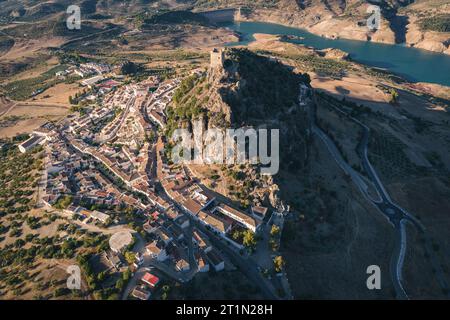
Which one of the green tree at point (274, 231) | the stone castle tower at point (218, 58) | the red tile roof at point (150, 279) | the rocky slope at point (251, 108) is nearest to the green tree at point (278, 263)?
the green tree at point (274, 231)

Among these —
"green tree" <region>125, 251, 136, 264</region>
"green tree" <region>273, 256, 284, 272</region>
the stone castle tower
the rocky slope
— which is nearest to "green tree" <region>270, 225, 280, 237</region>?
"green tree" <region>273, 256, 284, 272</region>

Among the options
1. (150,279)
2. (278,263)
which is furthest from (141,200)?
(278,263)

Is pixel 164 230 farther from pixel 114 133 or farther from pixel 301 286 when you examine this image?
pixel 114 133

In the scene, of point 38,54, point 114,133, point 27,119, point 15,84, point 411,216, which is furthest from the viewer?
point 38,54

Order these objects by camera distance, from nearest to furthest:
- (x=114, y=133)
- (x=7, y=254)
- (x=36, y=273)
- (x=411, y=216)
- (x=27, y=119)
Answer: (x=36, y=273)
(x=7, y=254)
(x=411, y=216)
(x=114, y=133)
(x=27, y=119)

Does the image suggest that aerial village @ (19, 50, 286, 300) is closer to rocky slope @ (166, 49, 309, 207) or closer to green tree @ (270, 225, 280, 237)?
green tree @ (270, 225, 280, 237)

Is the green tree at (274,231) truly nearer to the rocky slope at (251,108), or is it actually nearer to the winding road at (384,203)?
the rocky slope at (251,108)

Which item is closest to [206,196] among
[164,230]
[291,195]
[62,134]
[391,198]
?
[164,230]

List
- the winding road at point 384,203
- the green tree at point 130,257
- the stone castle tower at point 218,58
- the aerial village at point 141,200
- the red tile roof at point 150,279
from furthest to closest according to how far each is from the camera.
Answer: the stone castle tower at point 218,58, the winding road at point 384,203, the aerial village at point 141,200, the green tree at point 130,257, the red tile roof at point 150,279

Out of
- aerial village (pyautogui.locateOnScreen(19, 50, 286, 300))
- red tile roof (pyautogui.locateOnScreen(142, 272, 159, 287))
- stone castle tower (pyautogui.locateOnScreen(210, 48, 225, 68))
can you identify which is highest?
stone castle tower (pyautogui.locateOnScreen(210, 48, 225, 68))
